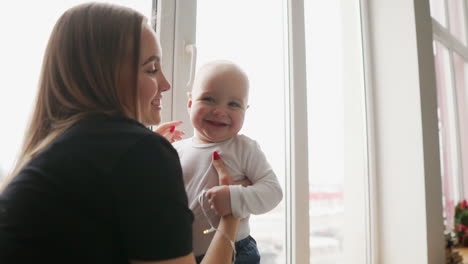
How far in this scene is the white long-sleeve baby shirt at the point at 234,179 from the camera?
0.90 meters

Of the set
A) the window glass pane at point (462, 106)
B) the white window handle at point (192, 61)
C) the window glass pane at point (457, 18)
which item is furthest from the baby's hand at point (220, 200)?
the window glass pane at point (457, 18)

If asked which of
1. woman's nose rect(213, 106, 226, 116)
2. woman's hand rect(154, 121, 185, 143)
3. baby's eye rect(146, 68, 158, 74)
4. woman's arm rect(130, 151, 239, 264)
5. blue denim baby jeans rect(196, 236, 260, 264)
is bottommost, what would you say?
blue denim baby jeans rect(196, 236, 260, 264)

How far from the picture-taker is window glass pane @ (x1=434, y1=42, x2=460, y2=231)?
285 centimetres

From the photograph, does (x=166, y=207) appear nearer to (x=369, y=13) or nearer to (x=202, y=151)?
(x=202, y=151)

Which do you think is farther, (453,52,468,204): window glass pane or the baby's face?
(453,52,468,204): window glass pane

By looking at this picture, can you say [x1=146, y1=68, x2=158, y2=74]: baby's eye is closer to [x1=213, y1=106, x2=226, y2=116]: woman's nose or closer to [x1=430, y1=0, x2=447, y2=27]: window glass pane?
[x1=213, y1=106, x2=226, y2=116]: woman's nose

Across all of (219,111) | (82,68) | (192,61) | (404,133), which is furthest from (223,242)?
(404,133)

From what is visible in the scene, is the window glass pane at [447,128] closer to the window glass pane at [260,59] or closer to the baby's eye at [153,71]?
the window glass pane at [260,59]

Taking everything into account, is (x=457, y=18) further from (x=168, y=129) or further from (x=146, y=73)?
(x=146, y=73)

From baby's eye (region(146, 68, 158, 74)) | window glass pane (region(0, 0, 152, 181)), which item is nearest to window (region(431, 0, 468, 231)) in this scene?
baby's eye (region(146, 68, 158, 74))

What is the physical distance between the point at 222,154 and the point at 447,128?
267 cm

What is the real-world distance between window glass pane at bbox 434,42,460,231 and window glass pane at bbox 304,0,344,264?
1165 mm

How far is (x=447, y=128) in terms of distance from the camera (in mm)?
2943

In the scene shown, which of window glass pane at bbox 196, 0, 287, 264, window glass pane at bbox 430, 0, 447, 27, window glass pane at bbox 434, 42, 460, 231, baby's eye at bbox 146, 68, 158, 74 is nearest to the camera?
baby's eye at bbox 146, 68, 158, 74
